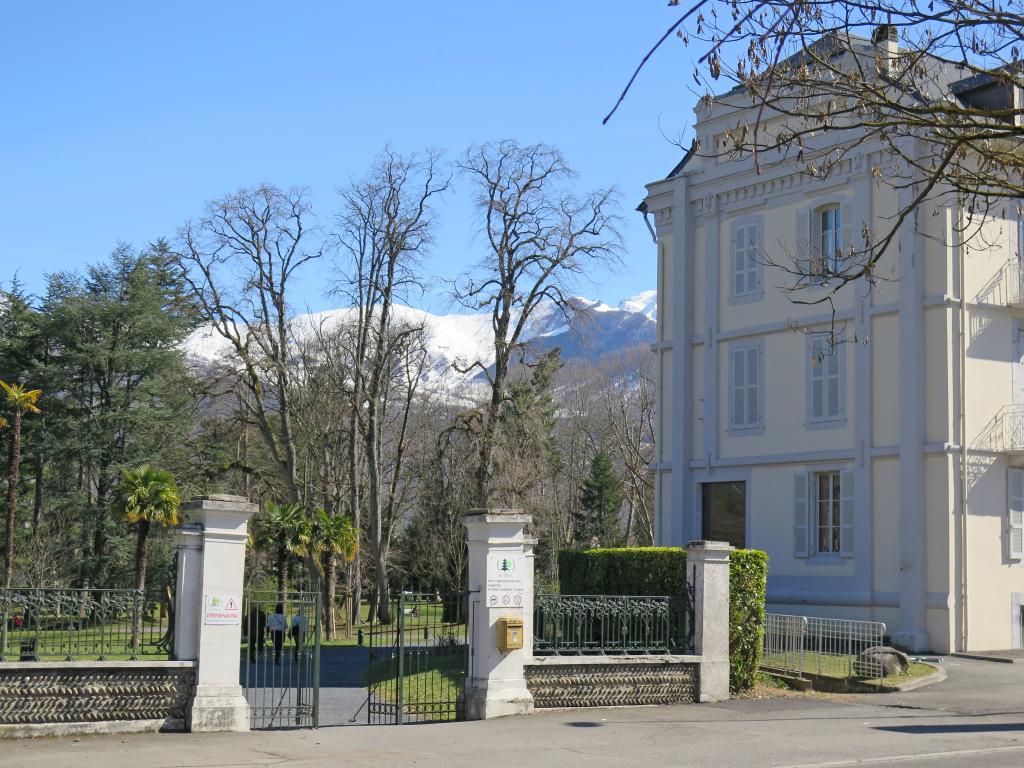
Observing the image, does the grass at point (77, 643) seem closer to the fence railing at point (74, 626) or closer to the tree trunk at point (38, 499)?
the fence railing at point (74, 626)

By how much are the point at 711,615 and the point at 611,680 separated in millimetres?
1830

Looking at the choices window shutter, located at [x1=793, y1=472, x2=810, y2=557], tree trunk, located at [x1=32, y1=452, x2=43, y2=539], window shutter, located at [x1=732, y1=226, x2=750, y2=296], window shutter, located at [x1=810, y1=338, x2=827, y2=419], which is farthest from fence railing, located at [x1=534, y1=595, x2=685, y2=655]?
tree trunk, located at [x1=32, y1=452, x2=43, y2=539]

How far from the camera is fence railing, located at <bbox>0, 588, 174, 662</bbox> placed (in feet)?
42.4

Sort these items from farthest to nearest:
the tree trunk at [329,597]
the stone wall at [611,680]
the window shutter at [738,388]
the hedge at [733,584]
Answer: the tree trunk at [329,597]
the window shutter at [738,388]
the hedge at [733,584]
the stone wall at [611,680]

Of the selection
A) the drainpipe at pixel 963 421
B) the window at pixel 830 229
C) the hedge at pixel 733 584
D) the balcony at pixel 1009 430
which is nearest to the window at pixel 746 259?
the window at pixel 830 229

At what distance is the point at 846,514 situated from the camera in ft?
86.0

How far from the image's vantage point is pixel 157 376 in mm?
50656

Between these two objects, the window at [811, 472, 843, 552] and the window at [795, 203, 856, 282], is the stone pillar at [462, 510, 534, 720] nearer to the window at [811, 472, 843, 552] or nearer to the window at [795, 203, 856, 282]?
the window at [811, 472, 843, 552]

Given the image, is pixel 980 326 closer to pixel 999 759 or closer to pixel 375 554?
pixel 999 759

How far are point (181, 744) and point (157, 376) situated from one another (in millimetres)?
39912

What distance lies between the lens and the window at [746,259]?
94.1 ft

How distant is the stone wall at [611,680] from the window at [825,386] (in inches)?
459

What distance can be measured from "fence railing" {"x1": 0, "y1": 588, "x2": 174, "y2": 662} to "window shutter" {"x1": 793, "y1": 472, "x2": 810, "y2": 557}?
16.7m

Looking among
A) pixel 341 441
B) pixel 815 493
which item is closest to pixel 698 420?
pixel 815 493
